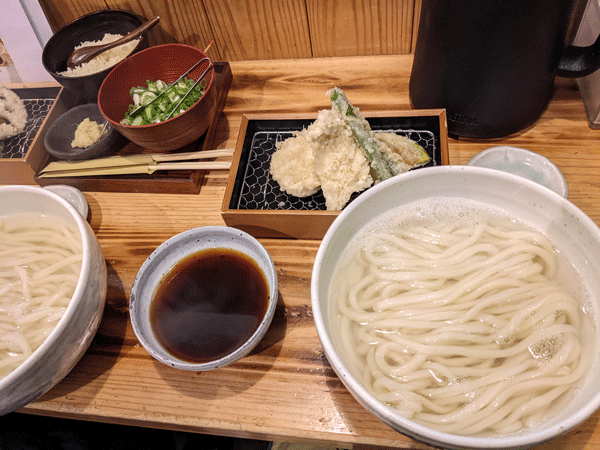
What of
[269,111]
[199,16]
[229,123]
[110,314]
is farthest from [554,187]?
[199,16]

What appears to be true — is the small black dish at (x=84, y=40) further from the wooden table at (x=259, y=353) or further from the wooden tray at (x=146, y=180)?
the wooden table at (x=259, y=353)

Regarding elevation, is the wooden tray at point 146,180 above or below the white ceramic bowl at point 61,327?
below

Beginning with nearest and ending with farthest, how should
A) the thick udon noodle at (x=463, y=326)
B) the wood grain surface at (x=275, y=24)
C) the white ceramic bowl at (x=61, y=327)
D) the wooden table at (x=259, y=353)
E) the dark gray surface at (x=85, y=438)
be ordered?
the thick udon noodle at (x=463, y=326) < the white ceramic bowl at (x=61, y=327) < the wooden table at (x=259, y=353) < the dark gray surface at (x=85, y=438) < the wood grain surface at (x=275, y=24)

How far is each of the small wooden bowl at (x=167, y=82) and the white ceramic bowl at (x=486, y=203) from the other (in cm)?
84

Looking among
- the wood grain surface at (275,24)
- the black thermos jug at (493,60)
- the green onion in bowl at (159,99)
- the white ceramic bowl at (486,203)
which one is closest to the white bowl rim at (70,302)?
the green onion in bowl at (159,99)

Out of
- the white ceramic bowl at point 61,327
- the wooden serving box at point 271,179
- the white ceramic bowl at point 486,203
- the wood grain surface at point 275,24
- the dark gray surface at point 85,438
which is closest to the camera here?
the white ceramic bowl at point 486,203

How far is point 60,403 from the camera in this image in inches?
46.6

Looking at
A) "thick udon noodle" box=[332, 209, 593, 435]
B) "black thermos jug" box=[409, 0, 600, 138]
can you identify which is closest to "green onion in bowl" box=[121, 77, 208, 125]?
"black thermos jug" box=[409, 0, 600, 138]

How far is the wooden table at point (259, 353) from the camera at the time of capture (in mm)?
1085

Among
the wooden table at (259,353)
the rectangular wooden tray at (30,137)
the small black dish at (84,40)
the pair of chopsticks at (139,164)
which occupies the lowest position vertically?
the wooden table at (259,353)

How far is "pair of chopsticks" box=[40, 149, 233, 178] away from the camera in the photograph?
1595 millimetres

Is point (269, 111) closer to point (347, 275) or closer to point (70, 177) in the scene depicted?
point (70, 177)

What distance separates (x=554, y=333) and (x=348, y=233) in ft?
1.68

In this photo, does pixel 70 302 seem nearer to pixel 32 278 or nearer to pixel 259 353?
pixel 32 278
